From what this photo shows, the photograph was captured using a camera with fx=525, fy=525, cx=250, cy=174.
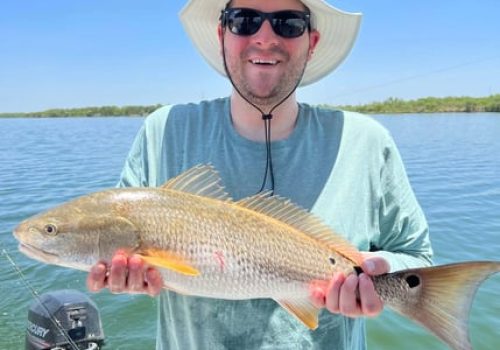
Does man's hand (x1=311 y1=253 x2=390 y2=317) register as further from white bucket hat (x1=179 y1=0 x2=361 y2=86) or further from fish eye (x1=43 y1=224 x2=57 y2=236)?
white bucket hat (x1=179 y1=0 x2=361 y2=86)

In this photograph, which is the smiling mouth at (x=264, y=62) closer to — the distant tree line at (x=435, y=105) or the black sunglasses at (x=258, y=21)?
the black sunglasses at (x=258, y=21)

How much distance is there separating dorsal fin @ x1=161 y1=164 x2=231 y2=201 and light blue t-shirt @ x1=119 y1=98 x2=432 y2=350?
21 centimetres

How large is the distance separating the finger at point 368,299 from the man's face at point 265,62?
3.32ft

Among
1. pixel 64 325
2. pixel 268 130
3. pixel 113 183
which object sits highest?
pixel 268 130

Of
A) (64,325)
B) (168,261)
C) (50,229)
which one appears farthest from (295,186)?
(64,325)

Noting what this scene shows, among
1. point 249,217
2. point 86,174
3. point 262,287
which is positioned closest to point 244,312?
point 262,287

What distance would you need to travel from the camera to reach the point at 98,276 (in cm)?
218

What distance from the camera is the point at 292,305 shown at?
228 centimetres

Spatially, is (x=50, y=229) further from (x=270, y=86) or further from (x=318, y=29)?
(x=318, y=29)

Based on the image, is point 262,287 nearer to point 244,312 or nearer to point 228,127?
point 244,312

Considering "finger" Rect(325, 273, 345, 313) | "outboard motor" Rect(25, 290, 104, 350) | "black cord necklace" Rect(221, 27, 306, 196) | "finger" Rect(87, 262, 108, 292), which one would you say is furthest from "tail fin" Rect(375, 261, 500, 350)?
"outboard motor" Rect(25, 290, 104, 350)

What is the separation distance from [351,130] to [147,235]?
1165 millimetres

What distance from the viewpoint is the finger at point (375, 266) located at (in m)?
2.16

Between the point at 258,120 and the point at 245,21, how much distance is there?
51 centimetres
